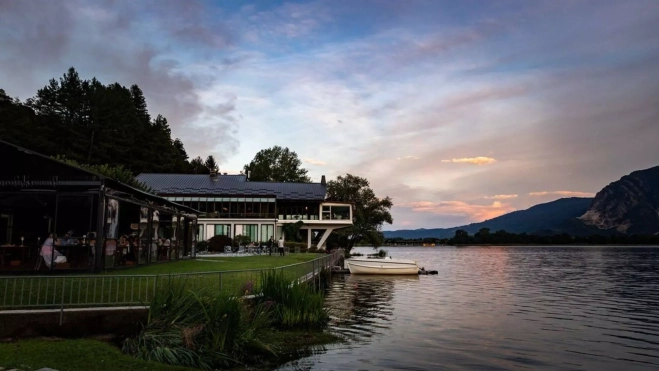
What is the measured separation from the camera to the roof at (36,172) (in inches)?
709

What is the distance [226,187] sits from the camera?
65.3 metres

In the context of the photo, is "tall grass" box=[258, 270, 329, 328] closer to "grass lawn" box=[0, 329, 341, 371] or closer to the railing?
the railing

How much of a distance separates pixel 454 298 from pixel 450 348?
13.9 meters

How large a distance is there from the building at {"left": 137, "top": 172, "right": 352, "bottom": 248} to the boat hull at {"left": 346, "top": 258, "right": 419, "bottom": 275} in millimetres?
17644

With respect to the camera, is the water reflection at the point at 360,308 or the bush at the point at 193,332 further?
the water reflection at the point at 360,308

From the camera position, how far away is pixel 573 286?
3566 centimetres

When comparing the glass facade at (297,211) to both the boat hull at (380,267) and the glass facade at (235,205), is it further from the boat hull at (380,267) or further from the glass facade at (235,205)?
the boat hull at (380,267)

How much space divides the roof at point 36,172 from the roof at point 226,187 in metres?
41.9

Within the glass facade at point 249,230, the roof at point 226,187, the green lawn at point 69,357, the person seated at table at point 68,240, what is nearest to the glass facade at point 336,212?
the roof at point 226,187

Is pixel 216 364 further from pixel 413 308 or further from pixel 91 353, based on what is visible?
pixel 413 308

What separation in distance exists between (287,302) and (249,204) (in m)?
46.6

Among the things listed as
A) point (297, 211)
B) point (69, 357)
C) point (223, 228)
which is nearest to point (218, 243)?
point (223, 228)

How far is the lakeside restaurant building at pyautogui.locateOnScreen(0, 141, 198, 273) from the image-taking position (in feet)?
59.9

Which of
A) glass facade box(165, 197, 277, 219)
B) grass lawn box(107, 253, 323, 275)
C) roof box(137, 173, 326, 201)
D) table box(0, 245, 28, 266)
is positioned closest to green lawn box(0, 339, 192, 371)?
grass lawn box(107, 253, 323, 275)
